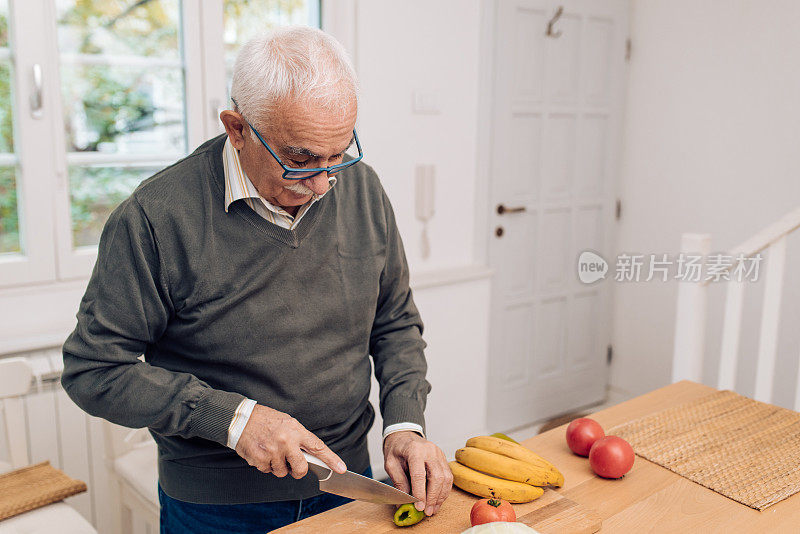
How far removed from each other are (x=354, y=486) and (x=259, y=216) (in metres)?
0.48

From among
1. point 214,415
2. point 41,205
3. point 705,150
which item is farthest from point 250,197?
point 705,150

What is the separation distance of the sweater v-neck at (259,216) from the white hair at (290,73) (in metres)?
0.14

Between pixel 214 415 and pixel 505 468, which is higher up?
pixel 214 415

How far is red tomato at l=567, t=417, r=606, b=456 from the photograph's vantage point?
1.38 meters

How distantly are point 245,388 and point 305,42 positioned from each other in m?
0.60

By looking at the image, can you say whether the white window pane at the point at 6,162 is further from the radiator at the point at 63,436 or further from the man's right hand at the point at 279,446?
the man's right hand at the point at 279,446

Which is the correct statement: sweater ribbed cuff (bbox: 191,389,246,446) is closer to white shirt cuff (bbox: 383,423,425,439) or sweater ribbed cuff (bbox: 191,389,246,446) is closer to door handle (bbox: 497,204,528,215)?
white shirt cuff (bbox: 383,423,425,439)

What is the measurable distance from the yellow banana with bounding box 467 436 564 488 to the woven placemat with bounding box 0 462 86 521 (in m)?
0.99

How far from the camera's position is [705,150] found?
350 cm

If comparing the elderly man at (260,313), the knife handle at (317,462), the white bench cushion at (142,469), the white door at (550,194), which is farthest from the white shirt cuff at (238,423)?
the white door at (550,194)

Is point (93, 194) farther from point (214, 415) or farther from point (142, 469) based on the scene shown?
point (214, 415)

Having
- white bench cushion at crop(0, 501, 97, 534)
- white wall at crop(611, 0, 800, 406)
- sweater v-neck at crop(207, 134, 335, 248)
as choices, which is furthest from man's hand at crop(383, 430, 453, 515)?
white wall at crop(611, 0, 800, 406)

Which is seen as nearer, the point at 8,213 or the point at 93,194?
the point at 8,213

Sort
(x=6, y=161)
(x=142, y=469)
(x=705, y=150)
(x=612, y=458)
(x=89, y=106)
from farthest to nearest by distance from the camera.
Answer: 1. (x=705, y=150)
2. (x=89, y=106)
3. (x=6, y=161)
4. (x=142, y=469)
5. (x=612, y=458)
